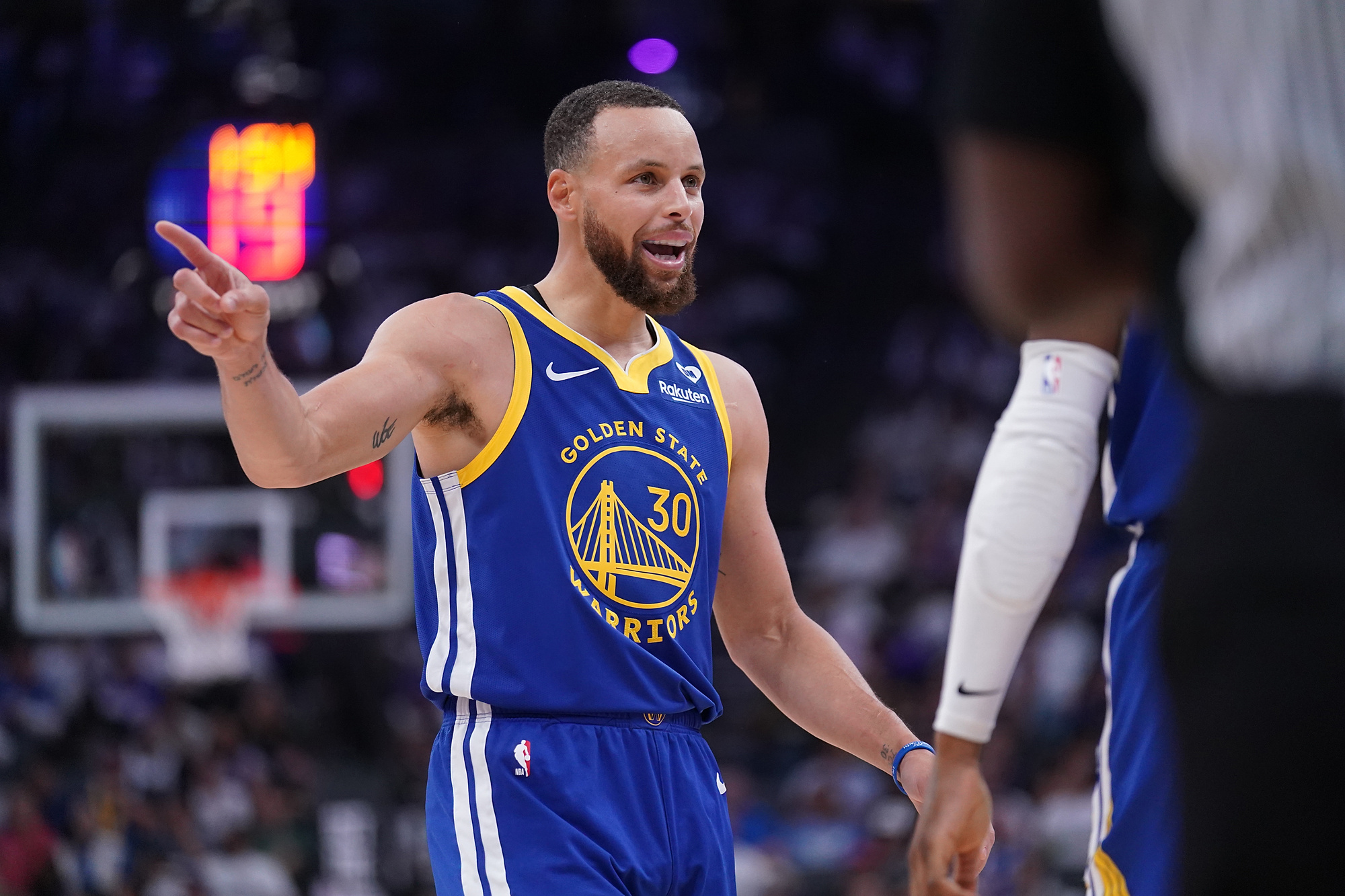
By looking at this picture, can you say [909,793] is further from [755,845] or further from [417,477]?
[755,845]

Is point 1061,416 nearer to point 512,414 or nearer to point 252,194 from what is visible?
point 512,414

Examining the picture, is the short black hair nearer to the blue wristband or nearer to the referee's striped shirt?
the blue wristband

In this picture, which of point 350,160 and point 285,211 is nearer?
point 285,211

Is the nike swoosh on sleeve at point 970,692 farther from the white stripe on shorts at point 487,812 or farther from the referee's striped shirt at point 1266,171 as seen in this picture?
the white stripe on shorts at point 487,812

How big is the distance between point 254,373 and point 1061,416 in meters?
1.70

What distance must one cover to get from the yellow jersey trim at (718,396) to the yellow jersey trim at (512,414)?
50 centimetres

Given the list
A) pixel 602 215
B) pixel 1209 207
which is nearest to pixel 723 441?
pixel 602 215

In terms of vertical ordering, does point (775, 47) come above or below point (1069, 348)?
above

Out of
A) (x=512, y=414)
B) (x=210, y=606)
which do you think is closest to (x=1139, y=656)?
(x=512, y=414)

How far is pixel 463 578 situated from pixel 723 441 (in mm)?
852

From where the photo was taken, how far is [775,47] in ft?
53.7

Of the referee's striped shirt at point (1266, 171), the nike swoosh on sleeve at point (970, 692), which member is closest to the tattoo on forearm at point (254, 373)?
the nike swoosh on sleeve at point (970, 692)

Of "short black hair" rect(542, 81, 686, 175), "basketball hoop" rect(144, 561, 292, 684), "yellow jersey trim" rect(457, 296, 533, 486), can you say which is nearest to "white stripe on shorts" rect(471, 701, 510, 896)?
"yellow jersey trim" rect(457, 296, 533, 486)

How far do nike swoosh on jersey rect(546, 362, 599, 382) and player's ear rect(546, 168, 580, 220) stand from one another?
0.54m
